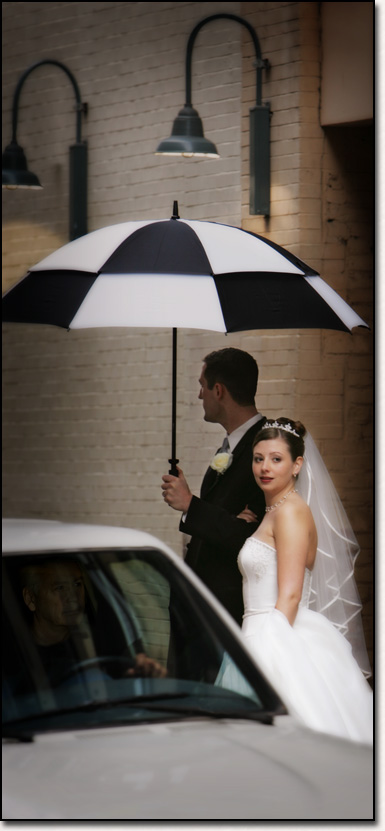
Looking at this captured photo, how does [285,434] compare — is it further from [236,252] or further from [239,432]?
[236,252]

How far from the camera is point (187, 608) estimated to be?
3.69 m

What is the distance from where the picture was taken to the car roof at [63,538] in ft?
11.6

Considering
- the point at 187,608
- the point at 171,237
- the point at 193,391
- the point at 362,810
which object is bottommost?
the point at 362,810

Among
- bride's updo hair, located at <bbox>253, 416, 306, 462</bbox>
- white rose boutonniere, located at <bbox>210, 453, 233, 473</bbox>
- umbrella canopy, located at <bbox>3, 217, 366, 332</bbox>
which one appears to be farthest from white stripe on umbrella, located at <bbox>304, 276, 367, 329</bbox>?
white rose boutonniere, located at <bbox>210, 453, 233, 473</bbox>

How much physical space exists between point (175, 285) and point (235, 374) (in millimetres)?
523

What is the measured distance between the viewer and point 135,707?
11.0ft

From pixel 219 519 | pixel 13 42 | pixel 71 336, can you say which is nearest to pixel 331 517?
pixel 219 519

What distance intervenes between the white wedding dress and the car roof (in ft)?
3.87

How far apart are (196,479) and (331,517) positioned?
2.44m

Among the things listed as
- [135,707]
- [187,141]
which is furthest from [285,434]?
[187,141]

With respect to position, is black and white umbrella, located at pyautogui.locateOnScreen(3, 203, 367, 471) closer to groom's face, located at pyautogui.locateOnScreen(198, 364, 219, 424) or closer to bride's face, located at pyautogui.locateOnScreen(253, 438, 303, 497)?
groom's face, located at pyautogui.locateOnScreen(198, 364, 219, 424)

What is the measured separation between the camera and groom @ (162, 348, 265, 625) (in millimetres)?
5004

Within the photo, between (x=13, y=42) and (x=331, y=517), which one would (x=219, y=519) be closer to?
(x=331, y=517)

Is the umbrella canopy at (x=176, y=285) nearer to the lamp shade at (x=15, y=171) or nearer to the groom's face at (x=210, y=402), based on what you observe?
the groom's face at (x=210, y=402)
